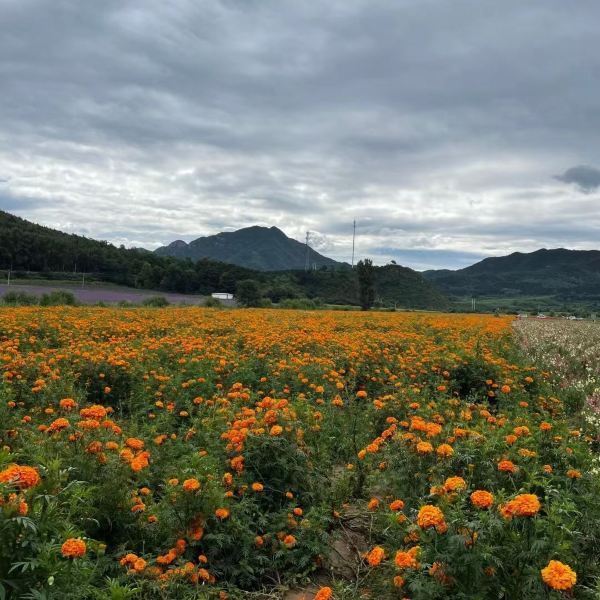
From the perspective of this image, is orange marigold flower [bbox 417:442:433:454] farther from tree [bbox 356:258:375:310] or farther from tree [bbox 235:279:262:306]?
tree [bbox 356:258:375:310]

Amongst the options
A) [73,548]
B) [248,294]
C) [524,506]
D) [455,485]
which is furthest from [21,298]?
[524,506]

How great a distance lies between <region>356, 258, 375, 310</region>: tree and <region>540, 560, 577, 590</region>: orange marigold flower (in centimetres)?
5985

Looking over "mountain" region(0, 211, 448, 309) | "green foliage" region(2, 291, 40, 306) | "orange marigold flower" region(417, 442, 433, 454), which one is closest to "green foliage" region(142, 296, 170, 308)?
"green foliage" region(2, 291, 40, 306)

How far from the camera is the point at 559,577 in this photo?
6.52 feet

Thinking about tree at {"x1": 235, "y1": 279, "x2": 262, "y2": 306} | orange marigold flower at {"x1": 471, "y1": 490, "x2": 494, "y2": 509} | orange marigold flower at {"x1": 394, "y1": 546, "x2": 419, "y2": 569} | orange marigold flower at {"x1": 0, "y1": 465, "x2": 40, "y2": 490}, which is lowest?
orange marigold flower at {"x1": 394, "y1": 546, "x2": 419, "y2": 569}

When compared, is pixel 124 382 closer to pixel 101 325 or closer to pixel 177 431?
pixel 177 431

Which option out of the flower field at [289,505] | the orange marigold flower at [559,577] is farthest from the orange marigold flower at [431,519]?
the orange marigold flower at [559,577]

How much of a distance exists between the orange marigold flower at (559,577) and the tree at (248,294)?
136 feet

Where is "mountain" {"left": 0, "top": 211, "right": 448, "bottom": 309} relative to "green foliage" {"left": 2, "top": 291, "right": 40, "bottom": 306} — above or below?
above

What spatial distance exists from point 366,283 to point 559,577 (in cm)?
6152

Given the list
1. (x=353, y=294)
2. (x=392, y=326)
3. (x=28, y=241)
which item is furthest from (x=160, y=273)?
(x=392, y=326)

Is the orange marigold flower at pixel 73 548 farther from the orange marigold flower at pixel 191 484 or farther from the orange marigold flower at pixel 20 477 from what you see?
the orange marigold flower at pixel 191 484

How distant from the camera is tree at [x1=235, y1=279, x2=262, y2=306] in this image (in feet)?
143

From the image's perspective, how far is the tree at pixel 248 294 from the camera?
43.7 m
